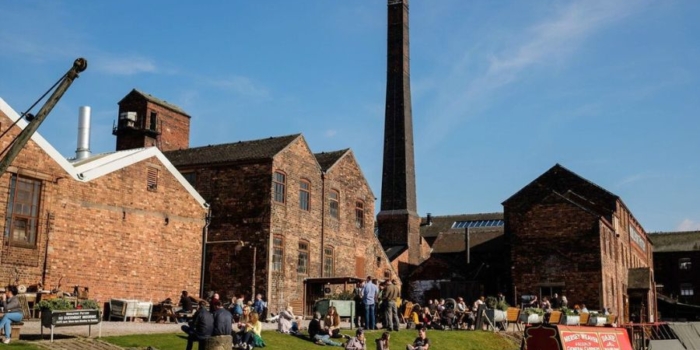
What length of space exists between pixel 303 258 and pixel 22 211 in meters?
14.1

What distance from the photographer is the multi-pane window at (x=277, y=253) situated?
109 feet

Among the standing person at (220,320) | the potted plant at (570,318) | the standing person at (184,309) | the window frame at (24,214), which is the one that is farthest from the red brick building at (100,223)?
the potted plant at (570,318)

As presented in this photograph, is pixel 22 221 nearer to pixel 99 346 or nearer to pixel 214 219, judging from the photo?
pixel 99 346

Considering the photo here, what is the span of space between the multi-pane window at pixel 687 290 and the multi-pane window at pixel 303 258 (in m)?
54.6

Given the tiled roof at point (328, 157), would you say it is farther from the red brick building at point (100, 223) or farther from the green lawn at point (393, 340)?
the green lawn at point (393, 340)

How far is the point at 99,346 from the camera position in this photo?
678 inches

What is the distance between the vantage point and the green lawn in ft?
59.7

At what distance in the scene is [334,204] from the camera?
1521 inches

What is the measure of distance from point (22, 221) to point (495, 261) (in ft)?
106

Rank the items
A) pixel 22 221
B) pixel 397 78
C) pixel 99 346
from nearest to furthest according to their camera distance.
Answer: pixel 99 346 < pixel 22 221 < pixel 397 78

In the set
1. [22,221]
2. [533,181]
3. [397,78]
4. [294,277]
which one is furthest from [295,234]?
[397,78]

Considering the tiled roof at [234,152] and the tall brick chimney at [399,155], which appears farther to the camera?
the tall brick chimney at [399,155]

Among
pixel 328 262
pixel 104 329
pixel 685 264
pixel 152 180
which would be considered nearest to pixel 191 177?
pixel 152 180

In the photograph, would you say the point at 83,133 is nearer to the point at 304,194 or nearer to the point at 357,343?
the point at 304,194
